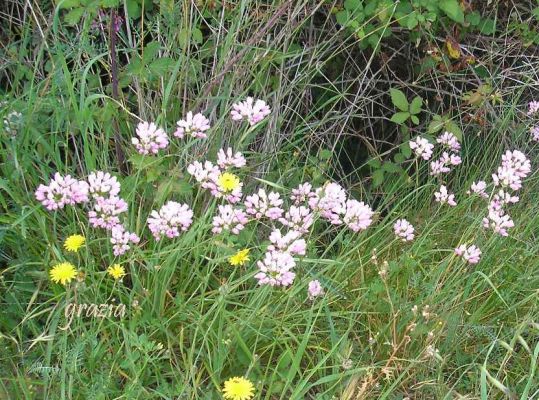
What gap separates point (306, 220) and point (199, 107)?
0.72 meters

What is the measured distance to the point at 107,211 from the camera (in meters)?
1.76

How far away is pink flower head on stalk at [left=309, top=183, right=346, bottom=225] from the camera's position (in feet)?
6.03

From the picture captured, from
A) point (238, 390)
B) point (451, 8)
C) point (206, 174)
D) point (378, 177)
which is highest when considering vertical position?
point (451, 8)

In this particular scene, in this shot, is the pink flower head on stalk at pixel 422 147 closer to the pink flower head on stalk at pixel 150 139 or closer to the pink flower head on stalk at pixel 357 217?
the pink flower head on stalk at pixel 357 217

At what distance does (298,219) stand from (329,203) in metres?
0.08

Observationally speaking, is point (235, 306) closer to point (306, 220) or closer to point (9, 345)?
point (306, 220)

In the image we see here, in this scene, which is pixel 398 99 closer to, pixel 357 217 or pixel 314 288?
pixel 357 217

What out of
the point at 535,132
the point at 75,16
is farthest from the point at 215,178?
the point at 535,132

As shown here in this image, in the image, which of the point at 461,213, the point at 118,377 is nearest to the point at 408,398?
the point at 118,377

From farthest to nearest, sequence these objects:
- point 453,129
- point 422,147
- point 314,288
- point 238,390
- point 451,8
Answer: point 453,129 → point 451,8 → point 422,147 → point 314,288 → point 238,390

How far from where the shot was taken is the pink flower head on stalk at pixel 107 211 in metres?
1.76

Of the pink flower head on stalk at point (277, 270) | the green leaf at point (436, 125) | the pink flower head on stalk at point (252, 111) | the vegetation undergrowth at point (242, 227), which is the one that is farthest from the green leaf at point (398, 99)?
the pink flower head on stalk at point (277, 270)

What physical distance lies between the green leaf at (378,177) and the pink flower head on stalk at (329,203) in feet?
2.86

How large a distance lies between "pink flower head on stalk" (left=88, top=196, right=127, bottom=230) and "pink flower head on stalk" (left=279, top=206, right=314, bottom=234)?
377 millimetres
